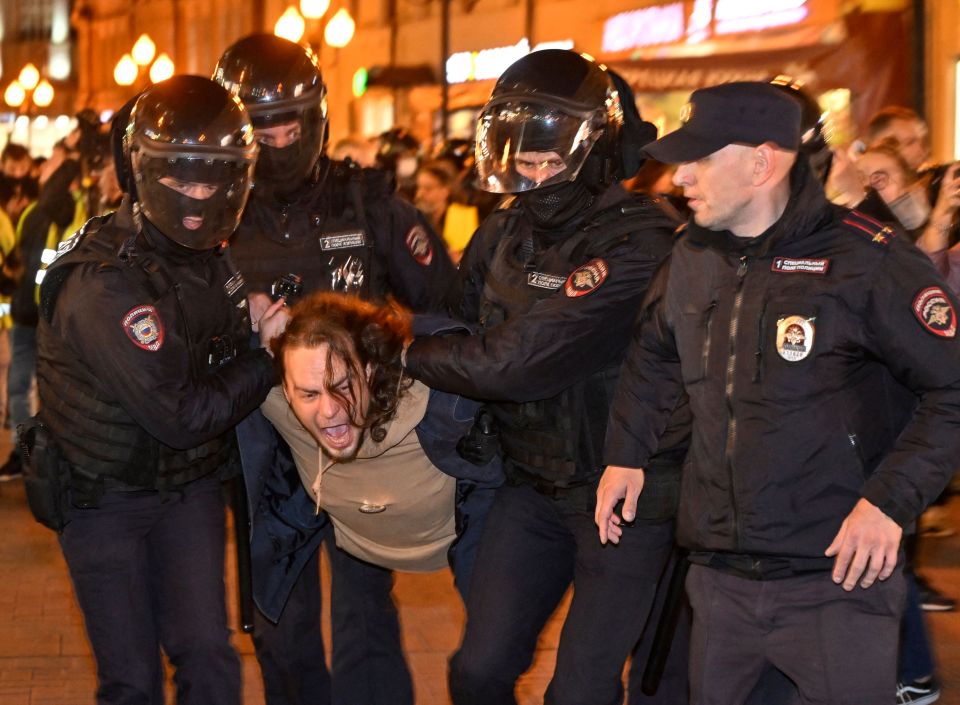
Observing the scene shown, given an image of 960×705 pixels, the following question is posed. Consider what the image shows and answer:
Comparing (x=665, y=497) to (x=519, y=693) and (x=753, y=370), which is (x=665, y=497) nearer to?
(x=753, y=370)

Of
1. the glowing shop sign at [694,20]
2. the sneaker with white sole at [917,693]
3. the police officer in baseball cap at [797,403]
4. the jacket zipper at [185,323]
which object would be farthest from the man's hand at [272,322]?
the glowing shop sign at [694,20]

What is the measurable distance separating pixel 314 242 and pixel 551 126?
1.04 meters

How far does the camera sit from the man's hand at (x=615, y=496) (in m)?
3.64

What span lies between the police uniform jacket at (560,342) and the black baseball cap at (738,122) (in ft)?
1.77

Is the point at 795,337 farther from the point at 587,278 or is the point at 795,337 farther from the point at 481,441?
A: the point at 481,441

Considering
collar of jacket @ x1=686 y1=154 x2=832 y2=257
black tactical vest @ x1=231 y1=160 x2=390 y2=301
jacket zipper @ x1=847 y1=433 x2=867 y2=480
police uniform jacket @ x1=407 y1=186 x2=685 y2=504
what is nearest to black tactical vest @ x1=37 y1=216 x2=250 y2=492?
black tactical vest @ x1=231 y1=160 x2=390 y2=301

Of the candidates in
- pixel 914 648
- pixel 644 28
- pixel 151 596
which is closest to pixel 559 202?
pixel 151 596

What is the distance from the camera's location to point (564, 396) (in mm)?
3959

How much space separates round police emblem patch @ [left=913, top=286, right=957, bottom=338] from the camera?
313 cm

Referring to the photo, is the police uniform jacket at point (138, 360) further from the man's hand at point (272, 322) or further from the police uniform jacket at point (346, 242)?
the police uniform jacket at point (346, 242)

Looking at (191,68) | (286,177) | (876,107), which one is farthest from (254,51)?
(191,68)

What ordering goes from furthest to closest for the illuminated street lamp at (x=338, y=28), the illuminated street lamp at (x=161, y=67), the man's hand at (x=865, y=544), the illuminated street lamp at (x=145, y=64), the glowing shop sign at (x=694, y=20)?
the illuminated street lamp at (x=161, y=67)
the illuminated street lamp at (x=145, y=64)
the illuminated street lamp at (x=338, y=28)
the glowing shop sign at (x=694, y=20)
the man's hand at (x=865, y=544)

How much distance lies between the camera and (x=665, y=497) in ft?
12.8

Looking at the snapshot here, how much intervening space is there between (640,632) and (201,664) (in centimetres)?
119
